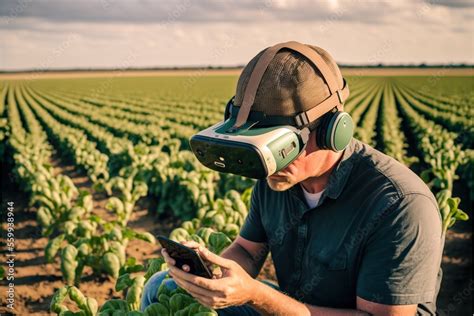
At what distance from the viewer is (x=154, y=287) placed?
9.69 feet

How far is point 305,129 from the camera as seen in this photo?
223cm

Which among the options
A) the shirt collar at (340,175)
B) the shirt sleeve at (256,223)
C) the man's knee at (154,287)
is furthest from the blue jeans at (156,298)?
the shirt collar at (340,175)

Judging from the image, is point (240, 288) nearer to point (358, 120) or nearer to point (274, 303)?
point (274, 303)

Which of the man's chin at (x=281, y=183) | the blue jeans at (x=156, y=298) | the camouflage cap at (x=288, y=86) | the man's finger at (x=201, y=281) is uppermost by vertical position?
the camouflage cap at (x=288, y=86)

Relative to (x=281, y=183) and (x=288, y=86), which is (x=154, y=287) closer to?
(x=281, y=183)

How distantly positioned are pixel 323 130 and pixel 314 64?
308 mm

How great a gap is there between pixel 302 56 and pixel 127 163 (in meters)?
7.65

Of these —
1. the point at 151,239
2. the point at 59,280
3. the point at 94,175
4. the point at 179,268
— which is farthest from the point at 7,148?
the point at 179,268

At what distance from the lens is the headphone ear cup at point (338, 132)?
88.4 inches

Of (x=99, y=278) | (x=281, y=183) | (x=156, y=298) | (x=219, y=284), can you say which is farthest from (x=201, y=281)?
(x=99, y=278)

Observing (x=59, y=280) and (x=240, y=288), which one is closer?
(x=240, y=288)

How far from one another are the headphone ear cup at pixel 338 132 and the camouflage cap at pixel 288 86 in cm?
12

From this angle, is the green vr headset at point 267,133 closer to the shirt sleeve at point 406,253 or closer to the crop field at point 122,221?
the shirt sleeve at point 406,253

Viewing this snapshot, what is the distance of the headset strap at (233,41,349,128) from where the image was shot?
7.19 ft
